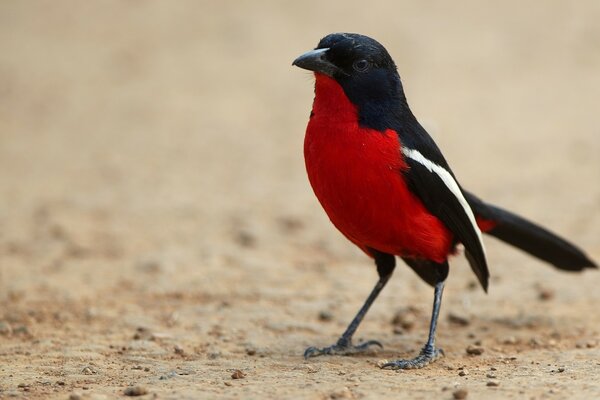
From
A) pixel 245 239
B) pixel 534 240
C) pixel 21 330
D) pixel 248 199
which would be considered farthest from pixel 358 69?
pixel 248 199

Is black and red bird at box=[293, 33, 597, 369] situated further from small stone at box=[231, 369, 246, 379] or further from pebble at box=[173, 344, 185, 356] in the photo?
pebble at box=[173, 344, 185, 356]

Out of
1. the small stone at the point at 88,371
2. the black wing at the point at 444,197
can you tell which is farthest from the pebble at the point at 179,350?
the black wing at the point at 444,197

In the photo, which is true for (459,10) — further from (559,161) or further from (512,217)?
(512,217)

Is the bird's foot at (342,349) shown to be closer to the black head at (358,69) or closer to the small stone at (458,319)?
the small stone at (458,319)

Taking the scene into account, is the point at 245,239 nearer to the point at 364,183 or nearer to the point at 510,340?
the point at 510,340

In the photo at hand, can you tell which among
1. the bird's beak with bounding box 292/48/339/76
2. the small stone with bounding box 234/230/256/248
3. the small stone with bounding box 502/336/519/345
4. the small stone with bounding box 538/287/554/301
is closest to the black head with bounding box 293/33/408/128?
the bird's beak with bounding box 292/48/339/76
